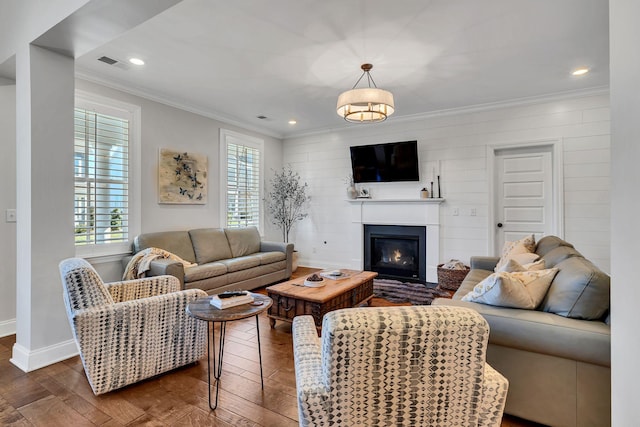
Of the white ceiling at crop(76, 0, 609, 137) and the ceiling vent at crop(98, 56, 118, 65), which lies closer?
the white ceiling at crop(76, 0, 609, 137)

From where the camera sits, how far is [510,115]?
448 cm

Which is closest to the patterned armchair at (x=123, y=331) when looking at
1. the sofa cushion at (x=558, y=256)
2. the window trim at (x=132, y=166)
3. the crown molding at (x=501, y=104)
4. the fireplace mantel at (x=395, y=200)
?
the window trim at (x=132, y=166)

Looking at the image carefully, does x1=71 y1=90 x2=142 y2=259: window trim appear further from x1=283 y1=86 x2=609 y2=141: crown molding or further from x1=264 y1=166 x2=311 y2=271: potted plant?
x1=283 y1=86 x2=609 y2=141: crown molding

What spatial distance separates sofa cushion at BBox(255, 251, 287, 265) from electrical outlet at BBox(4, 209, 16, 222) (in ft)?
8.68

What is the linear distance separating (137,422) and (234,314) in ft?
2.48

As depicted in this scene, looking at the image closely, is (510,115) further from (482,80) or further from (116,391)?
(116,391)

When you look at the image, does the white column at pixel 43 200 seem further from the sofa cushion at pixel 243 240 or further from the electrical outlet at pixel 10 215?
the sofa cushion at pixel 243 240

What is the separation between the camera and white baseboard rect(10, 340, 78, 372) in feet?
7.57

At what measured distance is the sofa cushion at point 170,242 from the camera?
3803 mm

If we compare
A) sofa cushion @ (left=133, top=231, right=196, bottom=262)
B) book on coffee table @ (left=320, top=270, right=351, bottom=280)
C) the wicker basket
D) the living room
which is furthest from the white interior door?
sofa cushion @ (left=133, top=231, right=196, bottom=262)

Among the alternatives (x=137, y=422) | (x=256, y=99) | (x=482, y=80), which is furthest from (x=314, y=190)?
(x=137, y=422)

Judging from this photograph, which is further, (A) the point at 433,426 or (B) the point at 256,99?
(B) the point at 256,99

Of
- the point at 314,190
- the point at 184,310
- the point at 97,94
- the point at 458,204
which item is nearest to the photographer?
the point at 184,310

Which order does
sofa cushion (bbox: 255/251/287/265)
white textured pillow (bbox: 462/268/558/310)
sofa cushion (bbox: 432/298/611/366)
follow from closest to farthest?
sofa cushion (bbox: 432/298/611/366) < white textured pillow (bbox: 462/268/558/310) < sofa cushion (bbox: 255/251/287/265)
